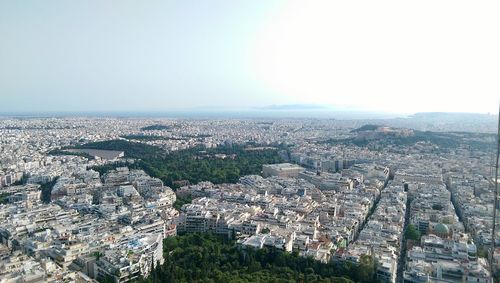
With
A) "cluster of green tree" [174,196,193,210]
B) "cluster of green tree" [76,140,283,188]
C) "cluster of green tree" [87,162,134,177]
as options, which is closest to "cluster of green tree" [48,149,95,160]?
"cluster of green tree" [76,140,283,188]

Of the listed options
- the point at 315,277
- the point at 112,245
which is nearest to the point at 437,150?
the point at 315,277

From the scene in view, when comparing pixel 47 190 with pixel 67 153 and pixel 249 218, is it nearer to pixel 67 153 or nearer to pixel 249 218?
pixel 249 218

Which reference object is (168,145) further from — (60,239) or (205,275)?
(205,275)

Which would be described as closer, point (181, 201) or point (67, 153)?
point (181, 201)

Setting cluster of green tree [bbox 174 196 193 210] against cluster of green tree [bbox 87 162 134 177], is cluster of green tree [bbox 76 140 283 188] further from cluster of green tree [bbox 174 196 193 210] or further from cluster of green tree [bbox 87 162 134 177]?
cluster of green tree [bbox 174 196 193 210]

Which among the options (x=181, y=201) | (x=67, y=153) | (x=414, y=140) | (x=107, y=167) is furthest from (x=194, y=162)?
(x=414, y=140)
